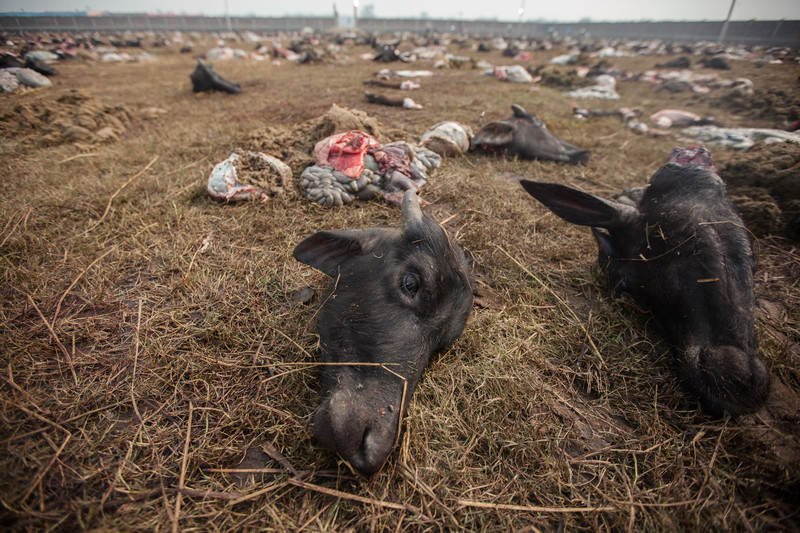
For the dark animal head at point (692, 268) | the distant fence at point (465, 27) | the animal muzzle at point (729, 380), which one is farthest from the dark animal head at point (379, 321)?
the distant fence at point (465, 27)

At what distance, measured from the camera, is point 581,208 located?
2.51m

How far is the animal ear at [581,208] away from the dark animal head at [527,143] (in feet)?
9.44

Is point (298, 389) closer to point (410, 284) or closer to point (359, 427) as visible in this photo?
point (359, 427)

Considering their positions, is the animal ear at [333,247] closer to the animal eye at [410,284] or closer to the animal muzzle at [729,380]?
the animal eye at [410,284]

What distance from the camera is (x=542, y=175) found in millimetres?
4711

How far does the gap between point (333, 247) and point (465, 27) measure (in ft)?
156

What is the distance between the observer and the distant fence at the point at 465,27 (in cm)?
2145

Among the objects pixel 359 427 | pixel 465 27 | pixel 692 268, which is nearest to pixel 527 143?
pixel 692 268

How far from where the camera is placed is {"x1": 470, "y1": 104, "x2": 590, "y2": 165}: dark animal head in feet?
16.7

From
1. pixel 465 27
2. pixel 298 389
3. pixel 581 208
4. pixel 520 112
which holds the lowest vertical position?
pixel 298 389

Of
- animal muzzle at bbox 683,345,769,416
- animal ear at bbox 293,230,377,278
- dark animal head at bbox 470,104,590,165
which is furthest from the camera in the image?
dark animal head at bbox 470,104,590,165

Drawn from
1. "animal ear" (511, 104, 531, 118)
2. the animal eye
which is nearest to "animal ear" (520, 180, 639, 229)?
the animal eye

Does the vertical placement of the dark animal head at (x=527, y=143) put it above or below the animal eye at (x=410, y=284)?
above

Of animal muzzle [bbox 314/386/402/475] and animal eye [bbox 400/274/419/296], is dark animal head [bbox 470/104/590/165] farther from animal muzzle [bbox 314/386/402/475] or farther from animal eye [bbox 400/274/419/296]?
animal muzzle [bbox 314/386/402/475]
